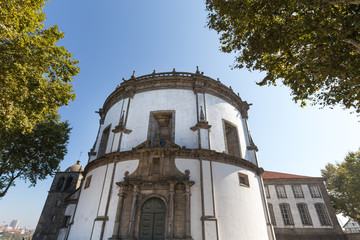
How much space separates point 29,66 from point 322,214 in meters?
32.0

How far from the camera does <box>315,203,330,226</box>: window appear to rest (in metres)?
23.1

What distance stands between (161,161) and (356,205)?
1209 inches

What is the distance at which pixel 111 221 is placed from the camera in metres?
11.4

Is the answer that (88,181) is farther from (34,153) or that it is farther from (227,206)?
(227,206)

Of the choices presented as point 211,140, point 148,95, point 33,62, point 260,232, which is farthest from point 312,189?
Answer: point 33,62

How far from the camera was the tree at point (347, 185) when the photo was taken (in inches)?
1001

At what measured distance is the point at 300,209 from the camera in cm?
2423

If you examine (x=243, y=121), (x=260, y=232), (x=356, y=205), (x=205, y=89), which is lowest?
(x=260, y=232)

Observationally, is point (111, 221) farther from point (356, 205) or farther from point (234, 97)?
point (356, 205)

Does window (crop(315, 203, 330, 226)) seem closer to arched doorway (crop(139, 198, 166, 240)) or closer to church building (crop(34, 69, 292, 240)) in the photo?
church building (crop(34, 69, 292, 240))

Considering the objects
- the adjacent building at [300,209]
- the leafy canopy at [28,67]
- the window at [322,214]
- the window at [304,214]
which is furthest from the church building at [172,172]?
the window at [322,214]

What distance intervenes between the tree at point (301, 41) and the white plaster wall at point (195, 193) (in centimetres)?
651

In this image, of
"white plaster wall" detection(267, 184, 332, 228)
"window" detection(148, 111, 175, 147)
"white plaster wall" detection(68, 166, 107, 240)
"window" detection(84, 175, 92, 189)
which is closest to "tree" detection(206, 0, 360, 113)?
"window" detection(148, 111, 175, 147)

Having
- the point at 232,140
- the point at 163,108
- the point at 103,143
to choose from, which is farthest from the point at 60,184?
the point at 232,140
